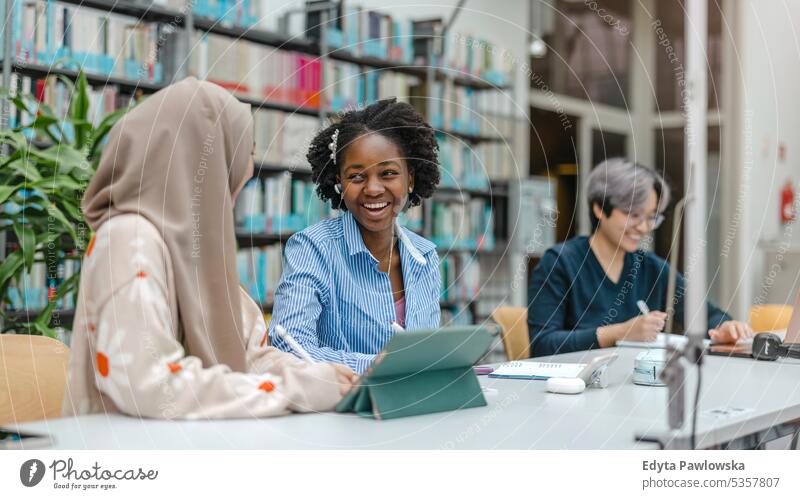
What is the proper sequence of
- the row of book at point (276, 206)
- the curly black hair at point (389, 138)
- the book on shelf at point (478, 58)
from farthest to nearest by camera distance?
the book on shelf at point (478, 58)
the row of book at point (276, 206)
the curly black hair at point (389, 138)

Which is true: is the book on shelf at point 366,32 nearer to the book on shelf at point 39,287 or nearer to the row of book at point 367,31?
the row of book at point 367,31

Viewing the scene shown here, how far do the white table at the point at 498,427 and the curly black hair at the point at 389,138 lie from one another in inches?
35.3

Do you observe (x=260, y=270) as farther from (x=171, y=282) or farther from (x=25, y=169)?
(x=171, y=282)

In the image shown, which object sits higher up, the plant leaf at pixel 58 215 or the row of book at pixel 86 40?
the row of book at pixel 86 40

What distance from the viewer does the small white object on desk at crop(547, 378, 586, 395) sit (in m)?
1.72

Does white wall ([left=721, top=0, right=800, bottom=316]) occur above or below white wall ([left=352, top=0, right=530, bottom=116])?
Result: below

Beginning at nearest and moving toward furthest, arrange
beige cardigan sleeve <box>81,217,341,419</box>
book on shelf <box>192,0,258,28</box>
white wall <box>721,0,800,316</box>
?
beige cardigan sleeve <box>81,217,341,419</box>, book on shelf <box>192,0,258,28</box>, white wall <box>721,0,800,316</box>

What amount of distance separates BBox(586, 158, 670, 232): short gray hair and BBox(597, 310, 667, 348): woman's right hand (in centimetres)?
48

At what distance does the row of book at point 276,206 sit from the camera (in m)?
4.06

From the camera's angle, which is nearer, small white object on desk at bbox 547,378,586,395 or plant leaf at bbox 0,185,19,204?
small white object on desk at bbox 547,378,586,395

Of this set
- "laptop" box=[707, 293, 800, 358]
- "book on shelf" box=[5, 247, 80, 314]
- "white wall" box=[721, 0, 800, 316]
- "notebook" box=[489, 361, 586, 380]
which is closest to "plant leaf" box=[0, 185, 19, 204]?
"book on shelf" box=[5, 247, 80, 314]

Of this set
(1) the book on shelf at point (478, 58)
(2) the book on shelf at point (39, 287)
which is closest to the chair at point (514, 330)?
(2) the book on shelf at point (39, 287)

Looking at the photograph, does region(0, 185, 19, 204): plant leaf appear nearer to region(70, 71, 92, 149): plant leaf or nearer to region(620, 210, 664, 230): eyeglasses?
region(70, 71, 92, 149): plant leaf

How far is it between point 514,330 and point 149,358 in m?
1.84
